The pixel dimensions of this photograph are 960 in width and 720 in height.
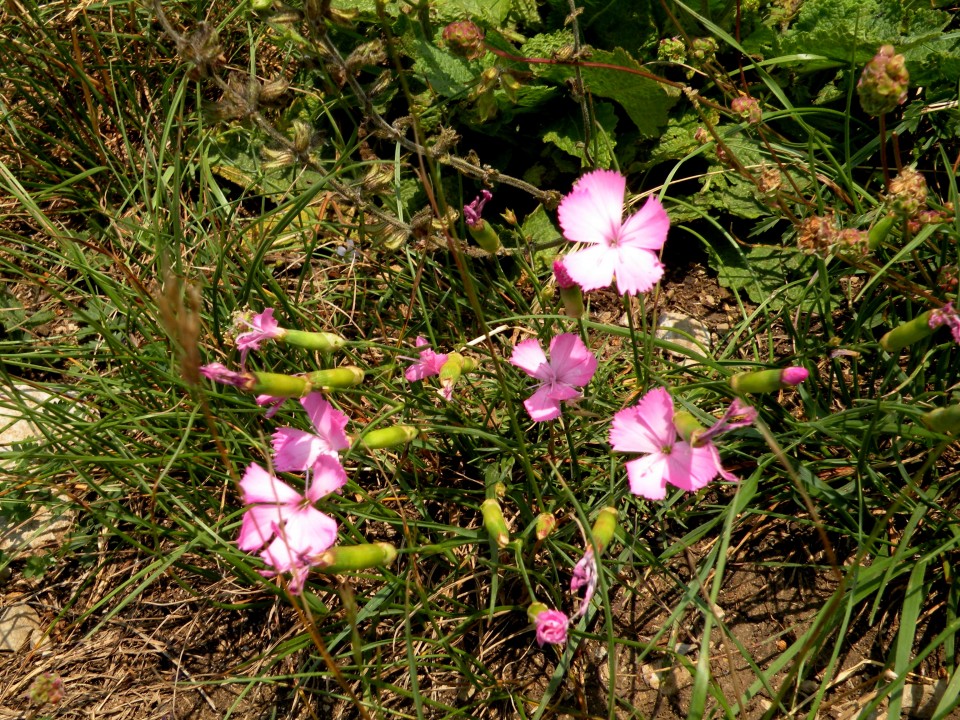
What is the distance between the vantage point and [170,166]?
2229 millimetres

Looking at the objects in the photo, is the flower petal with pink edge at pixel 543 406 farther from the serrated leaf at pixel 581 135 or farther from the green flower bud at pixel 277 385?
the serrated leaf at pixel 581 135

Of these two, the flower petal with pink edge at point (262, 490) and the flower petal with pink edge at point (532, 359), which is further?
the flower petal with pink edge at point (532, 359)

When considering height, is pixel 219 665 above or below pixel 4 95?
below

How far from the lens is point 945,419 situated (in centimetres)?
122

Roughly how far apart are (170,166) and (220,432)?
909 mm

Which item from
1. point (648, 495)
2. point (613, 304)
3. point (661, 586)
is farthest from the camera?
point (613, 304)

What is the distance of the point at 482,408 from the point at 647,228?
699mm

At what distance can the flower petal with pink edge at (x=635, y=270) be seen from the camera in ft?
4.33

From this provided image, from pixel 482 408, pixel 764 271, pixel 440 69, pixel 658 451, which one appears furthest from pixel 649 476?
pixel 440 69

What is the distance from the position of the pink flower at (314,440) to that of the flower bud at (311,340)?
11 centimetres

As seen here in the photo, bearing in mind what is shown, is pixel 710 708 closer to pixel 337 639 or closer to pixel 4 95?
pixel 337 639

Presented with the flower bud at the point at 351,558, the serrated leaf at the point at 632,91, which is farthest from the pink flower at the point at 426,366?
the serrated leaf at the point at 632,91

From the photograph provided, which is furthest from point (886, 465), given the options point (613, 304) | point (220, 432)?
point (220, 432)

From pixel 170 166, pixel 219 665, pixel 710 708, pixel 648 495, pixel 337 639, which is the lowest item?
pixel 219 665
